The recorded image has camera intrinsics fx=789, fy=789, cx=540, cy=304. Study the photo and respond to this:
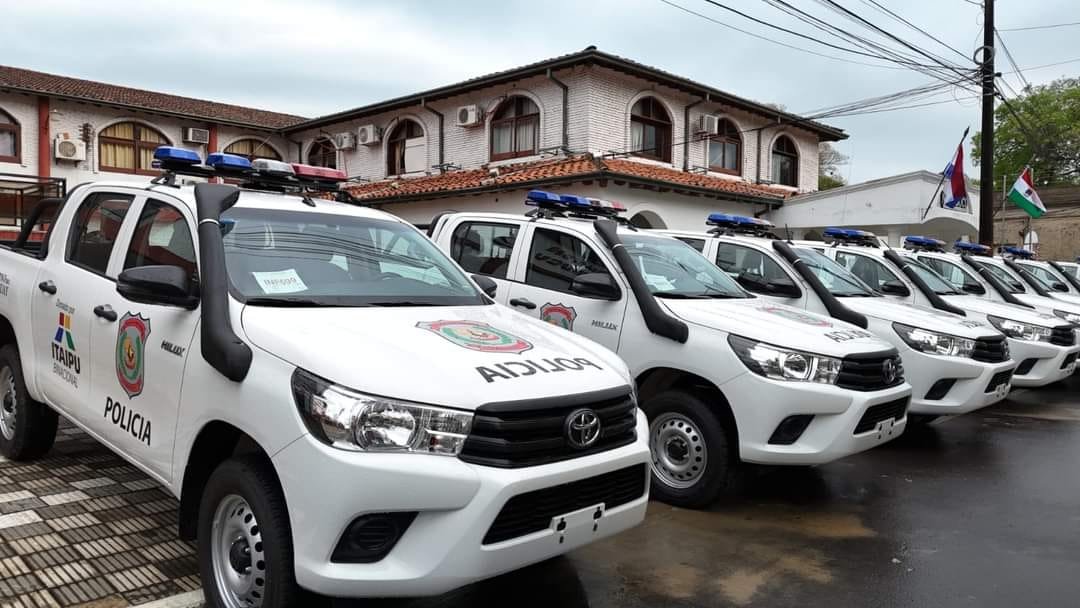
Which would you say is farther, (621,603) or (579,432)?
(621,603)

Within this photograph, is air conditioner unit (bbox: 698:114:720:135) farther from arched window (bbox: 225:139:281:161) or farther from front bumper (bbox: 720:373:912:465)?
front bumper (bbox: 720:373:912:465)

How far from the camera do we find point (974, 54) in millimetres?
15727

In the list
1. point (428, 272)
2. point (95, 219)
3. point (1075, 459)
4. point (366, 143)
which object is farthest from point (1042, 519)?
point (366, 143)

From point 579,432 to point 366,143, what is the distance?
21.0 metres

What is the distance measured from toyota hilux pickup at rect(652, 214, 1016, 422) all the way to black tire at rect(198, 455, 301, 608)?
16.8 feet

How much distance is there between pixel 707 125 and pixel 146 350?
17523 mm

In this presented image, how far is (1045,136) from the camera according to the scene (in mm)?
45812

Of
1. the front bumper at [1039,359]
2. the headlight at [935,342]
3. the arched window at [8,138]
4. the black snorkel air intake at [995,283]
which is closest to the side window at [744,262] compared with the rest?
the headlight at [935,342]

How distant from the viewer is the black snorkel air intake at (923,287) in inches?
315

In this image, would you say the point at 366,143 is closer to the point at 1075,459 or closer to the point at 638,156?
the point at 638,156

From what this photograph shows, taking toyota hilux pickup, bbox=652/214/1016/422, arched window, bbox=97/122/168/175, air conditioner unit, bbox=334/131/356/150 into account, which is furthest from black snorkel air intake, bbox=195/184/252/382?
arched window, bbox=97/122/168/175

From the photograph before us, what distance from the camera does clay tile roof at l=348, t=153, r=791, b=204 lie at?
15914 mm

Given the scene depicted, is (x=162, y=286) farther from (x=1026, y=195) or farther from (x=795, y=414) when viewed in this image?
(x=1026, y=195)

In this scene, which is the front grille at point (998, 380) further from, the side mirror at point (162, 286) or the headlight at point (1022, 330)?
the side mirror at point (162, 286)
